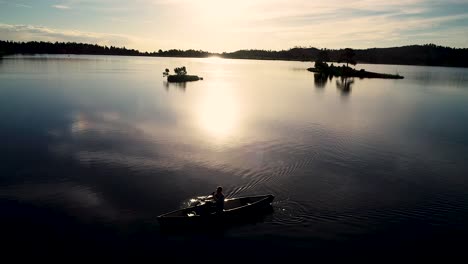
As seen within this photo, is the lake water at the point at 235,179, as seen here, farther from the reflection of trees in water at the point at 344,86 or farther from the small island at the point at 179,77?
the small island at the point at 179,77

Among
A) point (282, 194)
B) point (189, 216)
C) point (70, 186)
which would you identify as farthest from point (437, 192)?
point (70, 186)

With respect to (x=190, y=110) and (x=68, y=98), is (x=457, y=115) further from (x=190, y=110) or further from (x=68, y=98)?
(x=68, y=98)

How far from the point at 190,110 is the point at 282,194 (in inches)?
1923

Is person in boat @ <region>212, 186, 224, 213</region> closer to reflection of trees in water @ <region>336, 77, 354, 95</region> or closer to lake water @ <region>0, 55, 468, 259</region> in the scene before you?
lake water @ <region>0, 55, 468, 259</region>

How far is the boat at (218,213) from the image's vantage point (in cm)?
2508

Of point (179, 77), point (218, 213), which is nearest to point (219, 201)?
point (218, 213)

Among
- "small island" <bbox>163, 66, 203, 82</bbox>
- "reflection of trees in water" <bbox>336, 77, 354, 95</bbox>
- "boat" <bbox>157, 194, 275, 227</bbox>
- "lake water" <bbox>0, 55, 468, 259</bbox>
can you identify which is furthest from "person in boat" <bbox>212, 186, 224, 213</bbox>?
"small island" <bbox>163, 66, 203, 82</bbox>

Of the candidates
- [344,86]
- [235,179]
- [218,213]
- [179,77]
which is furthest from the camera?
[179,77]

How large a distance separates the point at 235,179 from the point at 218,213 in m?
8.59

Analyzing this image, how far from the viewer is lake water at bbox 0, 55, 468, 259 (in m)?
24.0

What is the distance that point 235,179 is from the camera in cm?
3450

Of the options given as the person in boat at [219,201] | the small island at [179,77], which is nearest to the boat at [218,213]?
the person in boat at [219,201]

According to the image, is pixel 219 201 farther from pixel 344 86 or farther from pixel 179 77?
pixel 179 77

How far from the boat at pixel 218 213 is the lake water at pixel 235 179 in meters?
1.01
